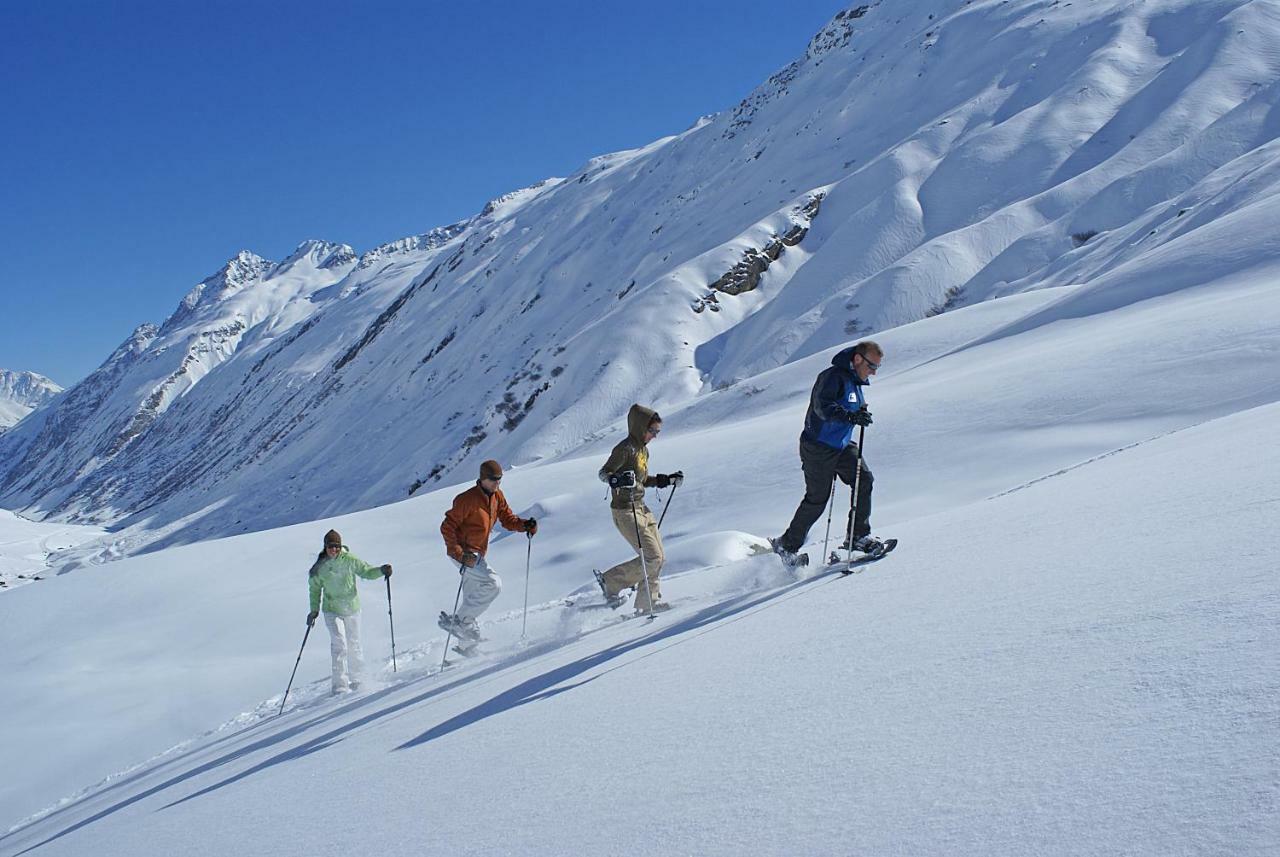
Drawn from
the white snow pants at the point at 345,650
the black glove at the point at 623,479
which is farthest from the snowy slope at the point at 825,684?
the black glove at the point at 623,479

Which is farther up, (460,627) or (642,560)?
(642,560)

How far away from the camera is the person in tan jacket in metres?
7.52

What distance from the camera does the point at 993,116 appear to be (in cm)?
7194

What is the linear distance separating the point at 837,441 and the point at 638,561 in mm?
2177

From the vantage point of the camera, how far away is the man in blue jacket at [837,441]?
6520 millimetres

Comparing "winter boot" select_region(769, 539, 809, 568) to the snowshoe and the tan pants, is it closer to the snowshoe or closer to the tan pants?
the snowshoe

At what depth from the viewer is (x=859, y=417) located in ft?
20.8

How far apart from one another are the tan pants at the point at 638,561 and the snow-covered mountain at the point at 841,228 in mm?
8079

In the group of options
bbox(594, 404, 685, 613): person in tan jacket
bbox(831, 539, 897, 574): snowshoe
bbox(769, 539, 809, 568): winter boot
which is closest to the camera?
bbox(831, 539, 897, 574): snowshoe

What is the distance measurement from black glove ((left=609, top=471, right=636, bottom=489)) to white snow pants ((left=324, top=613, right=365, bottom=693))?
151 inches

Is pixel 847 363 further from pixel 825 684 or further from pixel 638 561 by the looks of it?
pixel 825 684

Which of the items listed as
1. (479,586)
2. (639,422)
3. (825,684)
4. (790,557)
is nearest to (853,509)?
→ (790,557)

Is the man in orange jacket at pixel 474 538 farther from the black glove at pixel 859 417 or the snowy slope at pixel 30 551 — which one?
the snowy slope at pixel 30 551

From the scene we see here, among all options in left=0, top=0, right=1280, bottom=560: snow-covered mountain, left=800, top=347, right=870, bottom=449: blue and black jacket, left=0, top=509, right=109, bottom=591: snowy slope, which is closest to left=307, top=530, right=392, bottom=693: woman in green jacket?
left=800, top=347, right=870, bottom=449: blue and black jacket
